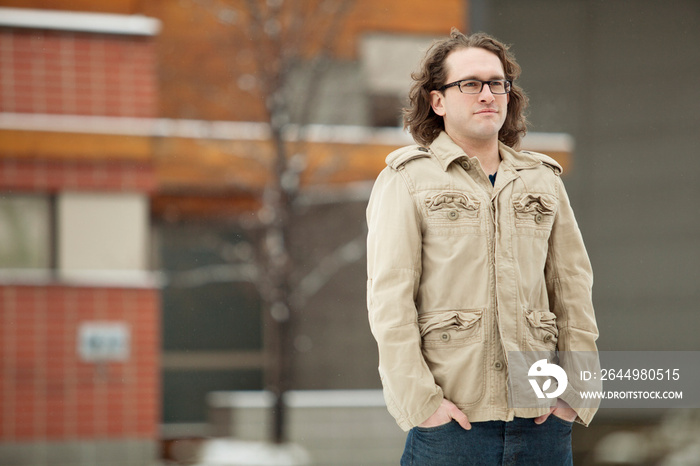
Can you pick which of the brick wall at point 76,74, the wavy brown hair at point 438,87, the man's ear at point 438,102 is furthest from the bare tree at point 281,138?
the man's ear at point 438,102

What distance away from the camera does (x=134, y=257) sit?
246 inches

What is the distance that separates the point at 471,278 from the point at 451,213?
0.51ft

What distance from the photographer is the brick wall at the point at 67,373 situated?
5.95 meters

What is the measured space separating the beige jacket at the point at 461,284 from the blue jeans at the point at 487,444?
0.12 feet

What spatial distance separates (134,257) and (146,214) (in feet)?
1.12

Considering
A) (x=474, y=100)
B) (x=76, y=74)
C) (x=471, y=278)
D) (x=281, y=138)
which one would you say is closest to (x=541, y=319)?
(x=471, y=278)

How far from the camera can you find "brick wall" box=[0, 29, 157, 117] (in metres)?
6.09

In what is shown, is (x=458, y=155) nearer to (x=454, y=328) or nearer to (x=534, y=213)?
(x=534, y=213)

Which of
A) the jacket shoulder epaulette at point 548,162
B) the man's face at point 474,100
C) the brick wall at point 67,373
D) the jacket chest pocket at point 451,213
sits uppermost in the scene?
the man's face at point 474,100

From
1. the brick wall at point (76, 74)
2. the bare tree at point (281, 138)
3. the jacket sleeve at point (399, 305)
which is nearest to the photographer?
the jacket sleeve at point (399, 305)

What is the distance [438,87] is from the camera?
6.79 ft

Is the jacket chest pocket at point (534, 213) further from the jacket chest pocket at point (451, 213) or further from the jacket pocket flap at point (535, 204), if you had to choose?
the jacket chest pocket at point (451, 213)

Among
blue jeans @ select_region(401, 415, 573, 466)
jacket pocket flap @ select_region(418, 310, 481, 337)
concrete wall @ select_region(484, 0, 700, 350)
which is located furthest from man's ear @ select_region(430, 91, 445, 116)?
concrete wall @ select_region(484, 0, 700, 350)

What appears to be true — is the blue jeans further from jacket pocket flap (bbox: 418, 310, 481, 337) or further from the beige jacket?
jacket pocket flap (bbox: 418, 310, 481, 337)
